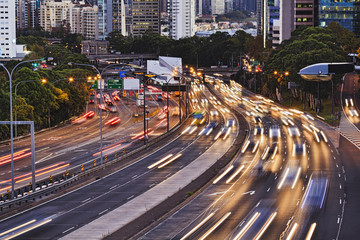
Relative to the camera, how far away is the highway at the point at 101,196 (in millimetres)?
51688

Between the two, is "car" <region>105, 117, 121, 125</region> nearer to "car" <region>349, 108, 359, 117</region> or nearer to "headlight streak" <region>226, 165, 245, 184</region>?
"car" <region>349, 108, 359, 117</region>

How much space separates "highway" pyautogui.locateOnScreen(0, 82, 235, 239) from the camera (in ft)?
170

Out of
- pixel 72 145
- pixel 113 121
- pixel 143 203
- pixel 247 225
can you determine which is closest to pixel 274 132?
pixel 72 145

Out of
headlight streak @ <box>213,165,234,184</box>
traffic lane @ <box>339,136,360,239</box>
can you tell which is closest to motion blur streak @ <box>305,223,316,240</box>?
traffic lane @ <box>339,136,360,239</box>

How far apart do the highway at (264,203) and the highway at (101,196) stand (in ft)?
20.0

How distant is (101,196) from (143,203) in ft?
16.3

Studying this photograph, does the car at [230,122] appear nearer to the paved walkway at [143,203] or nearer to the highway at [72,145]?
the highway at [72,145]

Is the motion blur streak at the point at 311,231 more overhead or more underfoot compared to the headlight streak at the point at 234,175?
more underfoot

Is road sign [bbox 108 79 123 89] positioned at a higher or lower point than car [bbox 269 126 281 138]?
higher

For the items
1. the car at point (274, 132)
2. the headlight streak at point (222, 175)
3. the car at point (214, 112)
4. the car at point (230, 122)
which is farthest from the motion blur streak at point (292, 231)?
the car at point (214, 112)

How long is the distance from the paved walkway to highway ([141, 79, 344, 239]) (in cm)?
288

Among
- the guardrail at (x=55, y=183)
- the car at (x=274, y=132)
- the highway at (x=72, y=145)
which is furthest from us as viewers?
the car at (x=274, y=132)

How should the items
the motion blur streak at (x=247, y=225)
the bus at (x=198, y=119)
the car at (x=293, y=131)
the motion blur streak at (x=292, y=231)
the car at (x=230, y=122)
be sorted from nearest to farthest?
the motion blur streak at (x=292, y=231)
the motion blur streak at (x=247, y=225)
the car at (x=293, y=131)
the car at (x=230, y=122)
the bus at (x=198, y=119)

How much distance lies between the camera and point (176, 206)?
57.2 metres
